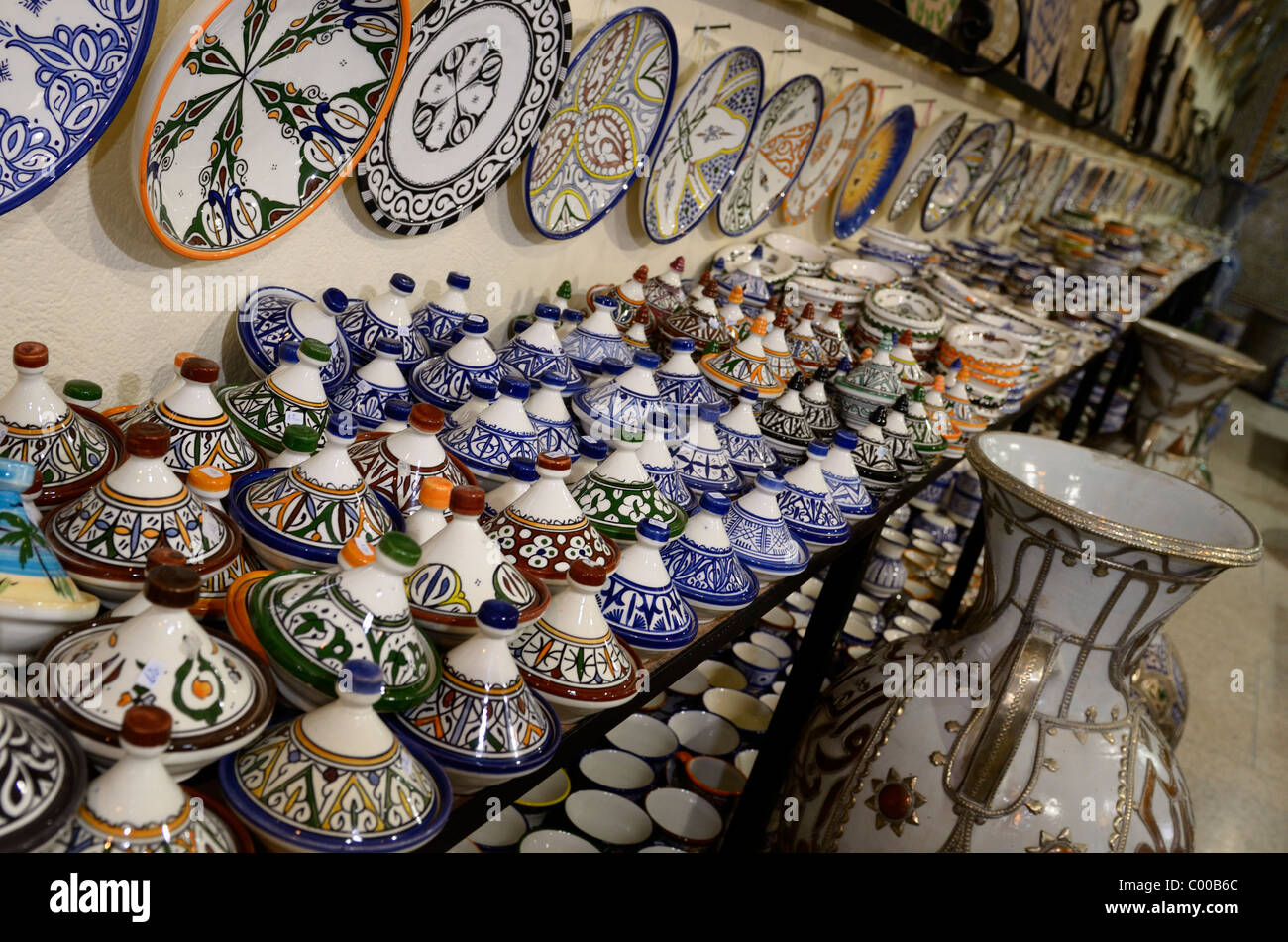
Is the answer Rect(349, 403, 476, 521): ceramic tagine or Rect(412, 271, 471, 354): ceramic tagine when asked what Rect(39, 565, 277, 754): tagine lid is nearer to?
Rect(349, 403, 476, 521): ceramic tagine

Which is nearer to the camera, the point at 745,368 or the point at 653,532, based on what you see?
the point at 653,532

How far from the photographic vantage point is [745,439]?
→ 172cm

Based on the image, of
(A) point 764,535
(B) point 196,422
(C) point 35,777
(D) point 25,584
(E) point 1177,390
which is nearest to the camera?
(C) point 35,777

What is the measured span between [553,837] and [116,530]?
1234mm

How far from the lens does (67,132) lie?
40.1 inches

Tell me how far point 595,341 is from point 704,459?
0.30m

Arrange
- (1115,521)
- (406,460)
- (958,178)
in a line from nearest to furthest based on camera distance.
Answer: (406,460) → (1115,521) → (958,178)

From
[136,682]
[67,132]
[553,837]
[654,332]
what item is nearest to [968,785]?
[553,837]

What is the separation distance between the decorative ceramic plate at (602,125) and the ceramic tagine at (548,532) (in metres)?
0.83

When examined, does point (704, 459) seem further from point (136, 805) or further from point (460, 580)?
point (136, 805)

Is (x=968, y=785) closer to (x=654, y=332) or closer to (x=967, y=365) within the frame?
(x=654, y=332)

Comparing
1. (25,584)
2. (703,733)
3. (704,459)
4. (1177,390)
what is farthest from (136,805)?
(1177,390)

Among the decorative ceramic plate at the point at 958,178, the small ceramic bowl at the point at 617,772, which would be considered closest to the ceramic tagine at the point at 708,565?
the small ceramic bowl at the point at 617,772

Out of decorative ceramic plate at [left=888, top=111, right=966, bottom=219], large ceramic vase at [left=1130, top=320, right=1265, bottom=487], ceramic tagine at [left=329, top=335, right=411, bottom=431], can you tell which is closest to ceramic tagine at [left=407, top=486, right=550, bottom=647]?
ceramic tagine at [left=329, top=335, right=411, bottom=431]
